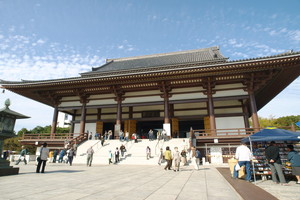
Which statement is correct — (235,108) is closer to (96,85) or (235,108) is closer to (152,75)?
(152,75)

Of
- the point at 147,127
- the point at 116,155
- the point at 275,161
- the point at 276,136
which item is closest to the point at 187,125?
the point at 147,127

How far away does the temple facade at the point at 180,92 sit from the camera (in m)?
13.7

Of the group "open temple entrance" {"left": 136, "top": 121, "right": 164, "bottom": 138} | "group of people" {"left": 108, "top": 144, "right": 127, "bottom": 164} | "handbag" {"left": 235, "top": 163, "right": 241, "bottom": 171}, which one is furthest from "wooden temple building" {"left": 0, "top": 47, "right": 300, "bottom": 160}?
"handbag" {"left": 235, "top": 163, "right": 241, "bottom": 171}

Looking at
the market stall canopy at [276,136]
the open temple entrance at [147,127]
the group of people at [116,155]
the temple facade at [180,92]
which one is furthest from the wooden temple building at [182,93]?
the market stall canopy at [276,136]

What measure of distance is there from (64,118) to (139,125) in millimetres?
61477

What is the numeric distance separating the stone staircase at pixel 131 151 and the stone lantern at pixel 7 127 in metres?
6.15

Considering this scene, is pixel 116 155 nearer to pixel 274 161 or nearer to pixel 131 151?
pixel 131 151

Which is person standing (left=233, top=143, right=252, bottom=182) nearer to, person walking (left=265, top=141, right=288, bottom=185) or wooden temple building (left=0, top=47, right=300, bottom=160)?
person walking (left=265, top=141, right=288, bottom=185)

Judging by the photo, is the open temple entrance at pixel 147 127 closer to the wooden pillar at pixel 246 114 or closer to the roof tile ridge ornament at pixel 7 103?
the wooden pillar at pixel 246 114

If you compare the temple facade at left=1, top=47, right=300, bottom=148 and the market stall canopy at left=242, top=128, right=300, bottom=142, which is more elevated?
the temple facade at left=1, top=47, right=300, bottom=148

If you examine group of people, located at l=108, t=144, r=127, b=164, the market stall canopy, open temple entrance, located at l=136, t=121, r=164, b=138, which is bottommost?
group of people, located at l=108, t=144, r=127, b=164

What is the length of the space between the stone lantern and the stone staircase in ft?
20.2

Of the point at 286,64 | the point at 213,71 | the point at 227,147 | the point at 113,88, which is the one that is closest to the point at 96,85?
the point at 113,88

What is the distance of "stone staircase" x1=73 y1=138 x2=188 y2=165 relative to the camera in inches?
481
